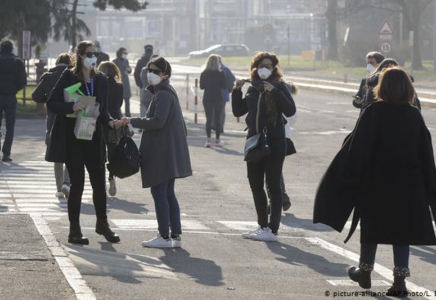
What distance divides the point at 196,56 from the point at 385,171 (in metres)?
93.4

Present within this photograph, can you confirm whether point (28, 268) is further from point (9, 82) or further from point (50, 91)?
point (9, 82)

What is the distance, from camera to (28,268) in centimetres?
895

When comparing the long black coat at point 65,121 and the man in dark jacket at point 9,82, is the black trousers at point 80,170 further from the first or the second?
the man in dark jacket at point 9,82

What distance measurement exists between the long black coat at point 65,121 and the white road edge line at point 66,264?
72 centimetres

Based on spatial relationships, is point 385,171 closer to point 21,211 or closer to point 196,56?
point 21,211

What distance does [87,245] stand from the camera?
10.8m

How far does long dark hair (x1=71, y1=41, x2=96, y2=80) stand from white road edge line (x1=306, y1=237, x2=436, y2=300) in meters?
2.66

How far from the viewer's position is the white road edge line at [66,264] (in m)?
8.03

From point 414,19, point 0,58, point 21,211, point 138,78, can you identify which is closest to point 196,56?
point 414,19

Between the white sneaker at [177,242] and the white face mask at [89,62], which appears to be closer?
the white face mask at [89,62]

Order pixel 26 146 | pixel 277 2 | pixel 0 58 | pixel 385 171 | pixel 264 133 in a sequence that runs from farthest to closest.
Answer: pixel 277 2 < pixel 26 146 < pixel 0 58 < pixel 264 133 < pixel 385 171

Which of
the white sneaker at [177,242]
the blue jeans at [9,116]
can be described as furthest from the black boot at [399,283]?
the blue jeans at [9,116]

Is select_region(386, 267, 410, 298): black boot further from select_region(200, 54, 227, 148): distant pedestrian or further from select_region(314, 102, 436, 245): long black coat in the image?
select_region(200, 54, 227, 148): distant pedestrian

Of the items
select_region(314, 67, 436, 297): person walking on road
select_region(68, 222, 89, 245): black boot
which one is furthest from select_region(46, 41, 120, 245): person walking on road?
select_region(314, 67, 436, 297): person walking on road
